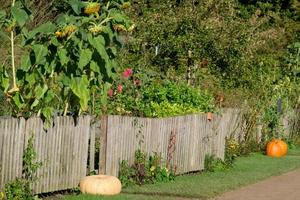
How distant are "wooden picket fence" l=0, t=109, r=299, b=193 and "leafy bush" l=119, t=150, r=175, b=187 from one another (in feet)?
0.42

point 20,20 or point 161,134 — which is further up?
point 20,20

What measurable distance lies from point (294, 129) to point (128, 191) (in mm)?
12803

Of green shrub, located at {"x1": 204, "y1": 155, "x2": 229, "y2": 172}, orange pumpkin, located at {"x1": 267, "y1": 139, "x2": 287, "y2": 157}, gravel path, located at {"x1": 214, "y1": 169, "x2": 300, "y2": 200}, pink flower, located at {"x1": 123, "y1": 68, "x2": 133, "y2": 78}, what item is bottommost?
gravel path, located at {"x1": 214, "y1": 169, "x2": 300, "y2": 200}

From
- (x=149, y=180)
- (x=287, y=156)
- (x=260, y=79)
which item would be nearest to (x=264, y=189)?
(x=149, y=180)

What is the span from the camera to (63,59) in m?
11.5

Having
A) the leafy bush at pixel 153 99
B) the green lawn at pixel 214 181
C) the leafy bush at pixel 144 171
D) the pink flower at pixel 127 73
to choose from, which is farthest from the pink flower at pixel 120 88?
the green lawn at pixel 214 181

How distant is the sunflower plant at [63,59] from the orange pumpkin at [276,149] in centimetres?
906

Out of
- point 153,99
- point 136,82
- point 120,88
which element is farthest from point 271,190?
point 136,82

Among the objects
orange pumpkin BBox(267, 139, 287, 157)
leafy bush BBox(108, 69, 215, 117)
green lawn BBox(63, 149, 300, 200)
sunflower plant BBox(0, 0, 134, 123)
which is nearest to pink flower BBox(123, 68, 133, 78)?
leafy bush BBox(108, 69, 215, 117)

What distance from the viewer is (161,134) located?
14.7 m

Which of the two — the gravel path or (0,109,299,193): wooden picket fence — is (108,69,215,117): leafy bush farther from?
the gravel path

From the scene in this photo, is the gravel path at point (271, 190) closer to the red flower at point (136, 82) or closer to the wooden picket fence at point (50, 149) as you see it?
the wooden picket fence at point (50, 149)

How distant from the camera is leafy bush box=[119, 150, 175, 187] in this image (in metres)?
13.5

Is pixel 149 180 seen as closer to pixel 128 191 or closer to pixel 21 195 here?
pixel 128 191
